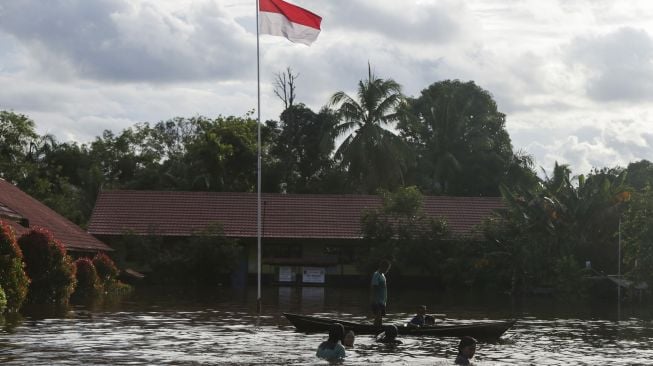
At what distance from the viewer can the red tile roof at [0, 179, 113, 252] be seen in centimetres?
3788

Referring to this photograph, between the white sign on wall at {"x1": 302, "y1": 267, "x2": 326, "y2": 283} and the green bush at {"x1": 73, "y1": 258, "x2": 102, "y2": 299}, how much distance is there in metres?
18.7

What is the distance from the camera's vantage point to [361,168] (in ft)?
211

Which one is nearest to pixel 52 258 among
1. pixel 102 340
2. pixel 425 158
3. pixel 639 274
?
pixel 102 340

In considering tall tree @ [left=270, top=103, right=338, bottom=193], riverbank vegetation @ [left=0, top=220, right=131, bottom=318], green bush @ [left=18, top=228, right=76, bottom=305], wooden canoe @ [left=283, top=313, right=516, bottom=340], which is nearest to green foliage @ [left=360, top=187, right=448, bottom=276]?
tall tree @ [left=270, top=103, right=338, bottom=193]

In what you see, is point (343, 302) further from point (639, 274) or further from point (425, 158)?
point (425, 158)

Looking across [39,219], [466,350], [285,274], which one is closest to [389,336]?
[466,350]

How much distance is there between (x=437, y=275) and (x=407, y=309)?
1889 cm

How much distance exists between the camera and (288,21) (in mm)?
26953

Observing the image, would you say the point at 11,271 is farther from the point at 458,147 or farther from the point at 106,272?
the point at 458,147

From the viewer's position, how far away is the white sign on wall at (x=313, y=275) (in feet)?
184

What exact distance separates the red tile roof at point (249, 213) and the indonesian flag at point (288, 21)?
101 feet

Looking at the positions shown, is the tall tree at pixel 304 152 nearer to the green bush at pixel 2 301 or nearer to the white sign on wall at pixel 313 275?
the white sign on wall at pixel 313 275

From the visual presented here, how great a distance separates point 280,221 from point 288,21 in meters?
33.1

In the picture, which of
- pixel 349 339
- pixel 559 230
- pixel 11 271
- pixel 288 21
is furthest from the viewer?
pixel 559 230
